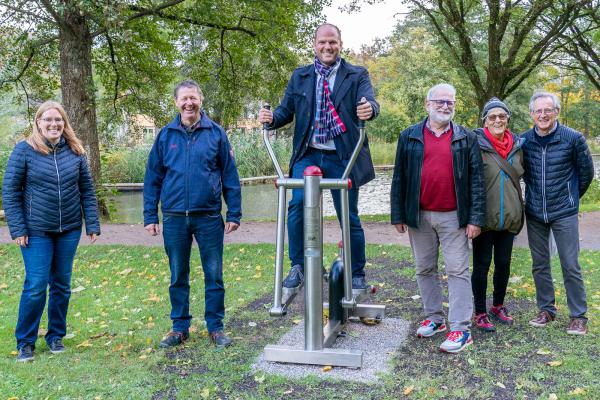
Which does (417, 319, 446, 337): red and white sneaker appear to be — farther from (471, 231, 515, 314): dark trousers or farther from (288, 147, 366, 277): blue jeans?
(288, 147, 366, 277): blue jeans

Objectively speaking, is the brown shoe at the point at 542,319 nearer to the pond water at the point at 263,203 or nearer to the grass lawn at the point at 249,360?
the grass lawn at the point at 249,360

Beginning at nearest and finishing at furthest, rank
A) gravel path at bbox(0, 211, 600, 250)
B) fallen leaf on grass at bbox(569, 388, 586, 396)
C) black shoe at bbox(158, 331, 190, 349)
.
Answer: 1. fallen leaf on grass at bbox(569, 388, 586, 396)
2. black shoe at bbox(158, 331, 190, 349)
3. gravel path at bbox(0, 211, 600, 250)

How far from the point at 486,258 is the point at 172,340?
2.54 meters

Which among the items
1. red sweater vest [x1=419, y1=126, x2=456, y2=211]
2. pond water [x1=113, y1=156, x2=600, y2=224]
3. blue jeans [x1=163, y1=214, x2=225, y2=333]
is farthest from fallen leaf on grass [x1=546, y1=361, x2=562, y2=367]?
pond water [x1=113, y1=156, x2=600, y2=224]

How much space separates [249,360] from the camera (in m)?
4.40

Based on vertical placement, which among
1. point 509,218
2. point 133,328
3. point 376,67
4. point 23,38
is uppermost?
point 376,67

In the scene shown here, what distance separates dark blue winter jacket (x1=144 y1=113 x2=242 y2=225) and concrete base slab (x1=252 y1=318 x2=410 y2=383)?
43.4 inches

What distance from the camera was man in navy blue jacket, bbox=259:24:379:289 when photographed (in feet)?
14.4

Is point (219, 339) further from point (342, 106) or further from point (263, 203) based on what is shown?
point (263, 203)

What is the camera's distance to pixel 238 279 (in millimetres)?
7219

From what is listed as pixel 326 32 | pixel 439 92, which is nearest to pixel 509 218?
pixel 439 92

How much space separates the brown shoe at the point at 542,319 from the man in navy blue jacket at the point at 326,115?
184 cm

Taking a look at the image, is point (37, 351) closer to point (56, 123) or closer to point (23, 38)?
point (56, 123)

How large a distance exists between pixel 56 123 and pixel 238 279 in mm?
3255
